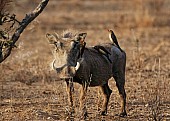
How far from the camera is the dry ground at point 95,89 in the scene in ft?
30.4

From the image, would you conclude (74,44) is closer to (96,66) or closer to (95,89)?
(96,66)

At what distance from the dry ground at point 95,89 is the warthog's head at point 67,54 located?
0.68 metres

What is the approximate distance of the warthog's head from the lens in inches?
315

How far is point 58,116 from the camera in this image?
895 cm

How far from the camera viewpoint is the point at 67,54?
8.01 m

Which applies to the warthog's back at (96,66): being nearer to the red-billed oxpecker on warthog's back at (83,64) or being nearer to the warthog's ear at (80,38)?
the red-billed oxpecker on warthog's back at (83,64)

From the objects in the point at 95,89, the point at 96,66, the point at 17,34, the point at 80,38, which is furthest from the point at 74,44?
the point at 95,89

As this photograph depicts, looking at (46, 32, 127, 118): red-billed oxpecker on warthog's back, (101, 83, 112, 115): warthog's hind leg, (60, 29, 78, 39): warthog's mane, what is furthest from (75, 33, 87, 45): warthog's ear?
(101, 83, 112, 115): warthog's hind leg

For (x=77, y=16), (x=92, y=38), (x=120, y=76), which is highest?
(x=77, y=16)

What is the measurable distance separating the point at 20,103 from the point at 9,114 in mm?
930

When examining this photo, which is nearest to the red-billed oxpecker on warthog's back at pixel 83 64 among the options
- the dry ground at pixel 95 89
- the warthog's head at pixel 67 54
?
the warthog's head at pixel 67 54

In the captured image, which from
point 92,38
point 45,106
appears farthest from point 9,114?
point 92,38

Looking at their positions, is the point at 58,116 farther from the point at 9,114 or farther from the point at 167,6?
the point at 167,6

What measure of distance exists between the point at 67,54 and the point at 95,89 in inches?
142
